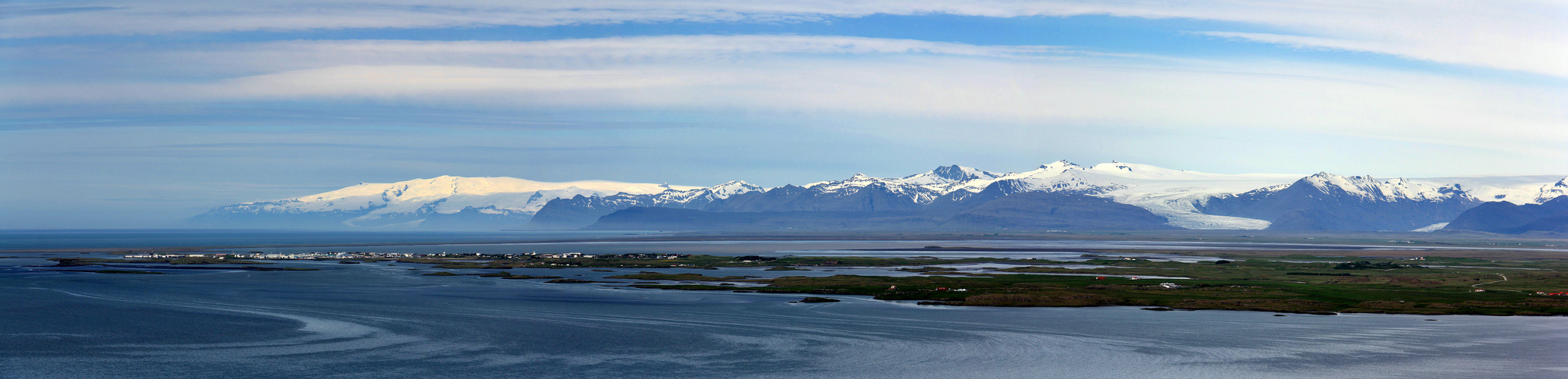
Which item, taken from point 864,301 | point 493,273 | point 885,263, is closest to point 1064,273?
point 885,263

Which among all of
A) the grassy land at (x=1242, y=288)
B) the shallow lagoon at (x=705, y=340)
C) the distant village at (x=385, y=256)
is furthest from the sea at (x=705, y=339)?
the distant village at (x=385, y=256)

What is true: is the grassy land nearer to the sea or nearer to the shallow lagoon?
the sea

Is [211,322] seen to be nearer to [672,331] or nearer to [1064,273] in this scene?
[672,331]


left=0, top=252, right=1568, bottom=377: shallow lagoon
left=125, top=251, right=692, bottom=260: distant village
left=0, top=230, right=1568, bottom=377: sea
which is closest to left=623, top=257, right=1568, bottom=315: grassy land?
left=0, top=230, right=1568, bottom=377: sea

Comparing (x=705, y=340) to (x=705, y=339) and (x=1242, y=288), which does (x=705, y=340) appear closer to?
(x=705, y=339)

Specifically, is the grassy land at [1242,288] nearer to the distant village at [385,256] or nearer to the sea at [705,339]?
the sea at [705,339]

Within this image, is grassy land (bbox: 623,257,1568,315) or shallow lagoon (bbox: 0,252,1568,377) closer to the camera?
shallow lagoon (bbox: 0,252,1568,377)
